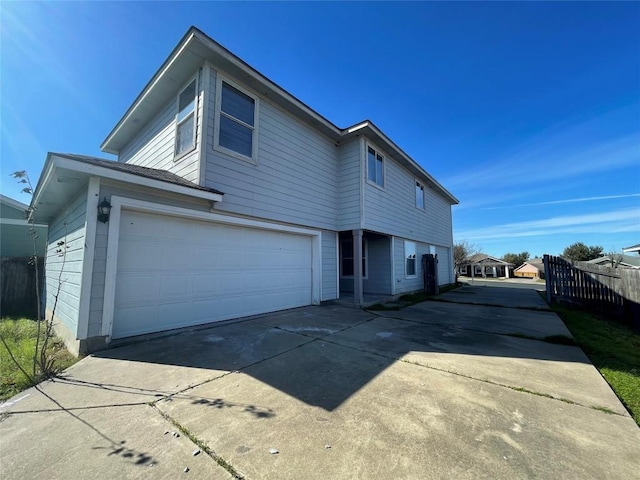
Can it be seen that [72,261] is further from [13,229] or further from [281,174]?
[13,229]

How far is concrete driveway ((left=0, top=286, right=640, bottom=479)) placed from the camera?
1.75 meters

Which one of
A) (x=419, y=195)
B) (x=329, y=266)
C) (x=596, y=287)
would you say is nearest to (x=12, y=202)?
(x=329, y=266)

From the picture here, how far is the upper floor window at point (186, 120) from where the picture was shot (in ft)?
19.6

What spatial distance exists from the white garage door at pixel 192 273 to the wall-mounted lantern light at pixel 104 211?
31 centimetres

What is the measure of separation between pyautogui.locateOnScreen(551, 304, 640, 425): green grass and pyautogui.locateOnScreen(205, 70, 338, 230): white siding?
6.49 meters

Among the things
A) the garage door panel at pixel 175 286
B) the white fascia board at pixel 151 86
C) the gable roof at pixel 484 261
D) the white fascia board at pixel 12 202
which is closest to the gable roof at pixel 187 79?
the white fascia board at pixel 151 86

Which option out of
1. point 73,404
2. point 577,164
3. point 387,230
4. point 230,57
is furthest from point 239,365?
point 577,164

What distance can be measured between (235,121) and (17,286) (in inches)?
349

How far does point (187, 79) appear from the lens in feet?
20.5

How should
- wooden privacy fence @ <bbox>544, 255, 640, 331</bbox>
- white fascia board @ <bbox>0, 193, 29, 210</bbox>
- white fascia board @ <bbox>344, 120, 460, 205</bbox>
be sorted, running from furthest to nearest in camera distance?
white fascia board @ <bbox>0, 193, 29, 210</bbox> < white fascia board @ <bbox>344, 120, 460, 205</bbox> < wooden privacy fence @ <bbox>544, 255, 640, 331</bbox>

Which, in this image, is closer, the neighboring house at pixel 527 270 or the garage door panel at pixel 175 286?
the garage door panel at pixel 175 286

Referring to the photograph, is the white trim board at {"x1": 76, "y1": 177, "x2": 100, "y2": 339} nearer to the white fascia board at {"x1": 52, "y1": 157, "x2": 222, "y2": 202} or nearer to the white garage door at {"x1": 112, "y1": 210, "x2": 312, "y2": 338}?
the white fascia board at {"x1": 52, "y1": 157, "x2": 222, "y2": 202}

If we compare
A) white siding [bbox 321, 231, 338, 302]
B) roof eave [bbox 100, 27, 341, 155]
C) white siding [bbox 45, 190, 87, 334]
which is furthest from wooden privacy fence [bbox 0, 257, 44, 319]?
white siding [bbox 321, 231, 338, 302]

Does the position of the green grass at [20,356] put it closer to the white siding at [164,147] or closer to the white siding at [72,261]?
the white siding at [72,261]
